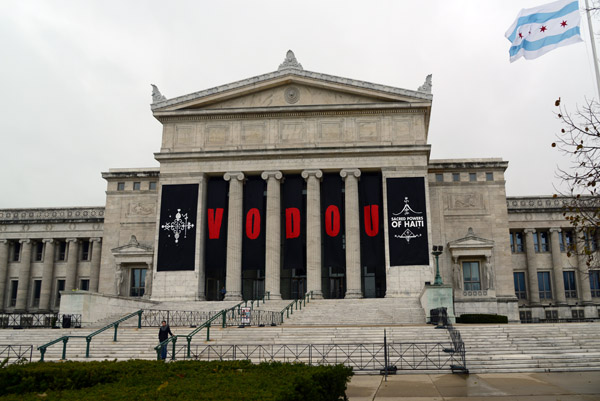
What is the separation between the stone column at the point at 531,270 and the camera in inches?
2290

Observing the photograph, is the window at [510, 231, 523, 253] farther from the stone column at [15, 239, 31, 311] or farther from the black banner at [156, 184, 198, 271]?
the stone column at [15, 239, 31, 311]

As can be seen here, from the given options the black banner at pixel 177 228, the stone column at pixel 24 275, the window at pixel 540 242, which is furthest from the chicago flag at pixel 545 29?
the stone column at pixel 24 275

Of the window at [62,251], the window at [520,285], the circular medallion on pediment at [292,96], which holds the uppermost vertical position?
the circular medallion on pediment at [292,96]

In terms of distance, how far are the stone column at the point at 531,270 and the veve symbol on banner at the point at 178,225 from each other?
115ft

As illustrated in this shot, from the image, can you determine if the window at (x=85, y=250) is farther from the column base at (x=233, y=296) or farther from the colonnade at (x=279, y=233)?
the column base at (x=233, y=296)

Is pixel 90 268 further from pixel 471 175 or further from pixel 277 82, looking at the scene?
pixel 471 175

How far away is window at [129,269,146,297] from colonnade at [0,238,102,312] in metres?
9.28

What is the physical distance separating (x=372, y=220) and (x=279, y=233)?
845 centimetres

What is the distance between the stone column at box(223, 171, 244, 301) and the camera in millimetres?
49844

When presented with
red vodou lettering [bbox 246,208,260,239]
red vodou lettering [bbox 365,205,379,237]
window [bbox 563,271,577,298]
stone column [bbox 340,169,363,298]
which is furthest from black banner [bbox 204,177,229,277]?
window [bbox 563,271,577,298]

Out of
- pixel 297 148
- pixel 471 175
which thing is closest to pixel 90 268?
pixel 297 148

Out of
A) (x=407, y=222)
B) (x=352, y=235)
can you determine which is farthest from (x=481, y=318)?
(x=352, y=235)

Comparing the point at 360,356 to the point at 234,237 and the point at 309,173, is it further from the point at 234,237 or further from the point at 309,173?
the point at 309,173

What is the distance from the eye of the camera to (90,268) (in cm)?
6259
